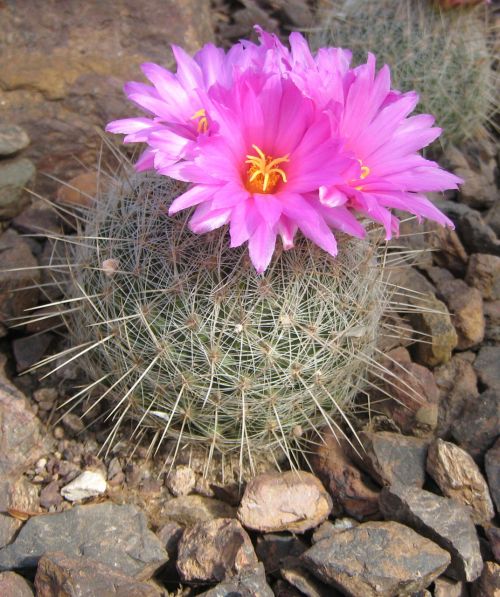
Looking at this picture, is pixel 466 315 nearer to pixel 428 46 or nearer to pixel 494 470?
pixel 494 470

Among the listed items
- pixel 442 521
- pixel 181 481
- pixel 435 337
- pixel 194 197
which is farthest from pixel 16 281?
pixel 442 521

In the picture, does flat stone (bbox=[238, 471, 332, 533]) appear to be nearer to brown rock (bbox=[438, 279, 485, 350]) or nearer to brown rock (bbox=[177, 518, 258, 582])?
brown rock (bbox=[177, 518, 258, 582])

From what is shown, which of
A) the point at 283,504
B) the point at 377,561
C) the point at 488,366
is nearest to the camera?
the point at 377,561

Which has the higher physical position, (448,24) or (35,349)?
(448,24)

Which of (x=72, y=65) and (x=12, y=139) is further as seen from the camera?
(x=72, y=65)

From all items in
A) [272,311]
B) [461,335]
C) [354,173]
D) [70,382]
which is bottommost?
[70,382]

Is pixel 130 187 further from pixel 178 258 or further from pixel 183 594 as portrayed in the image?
pixel 183 594

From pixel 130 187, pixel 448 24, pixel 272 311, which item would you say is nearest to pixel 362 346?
pixel 272 311
